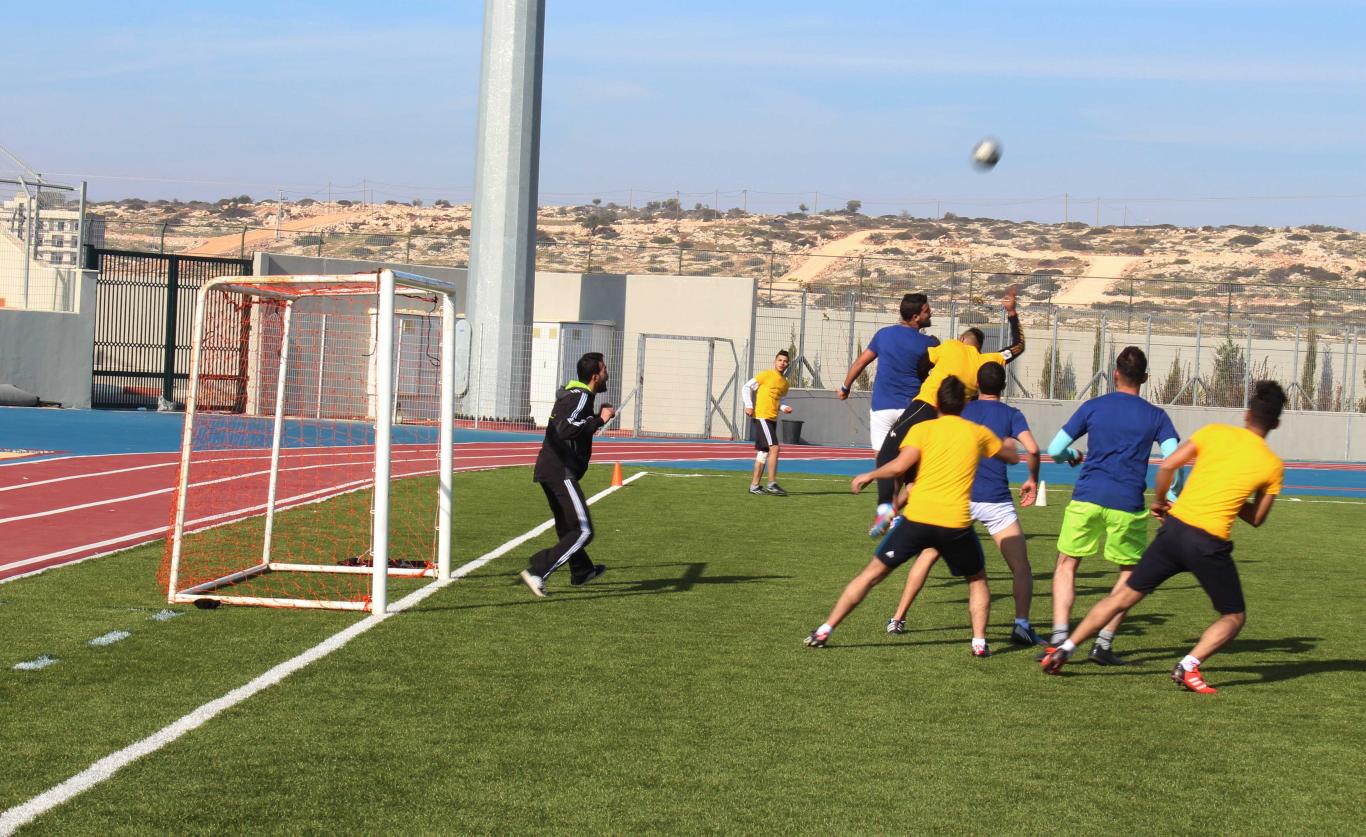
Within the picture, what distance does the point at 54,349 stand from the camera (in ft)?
106

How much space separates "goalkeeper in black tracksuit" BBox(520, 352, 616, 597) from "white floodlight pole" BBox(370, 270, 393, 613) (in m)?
1.21

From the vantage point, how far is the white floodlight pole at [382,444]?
930cm

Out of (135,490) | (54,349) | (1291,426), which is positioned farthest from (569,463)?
(1291,426)

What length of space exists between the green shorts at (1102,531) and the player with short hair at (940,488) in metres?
0.69

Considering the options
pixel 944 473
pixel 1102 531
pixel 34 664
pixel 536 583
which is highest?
pixel 944 473

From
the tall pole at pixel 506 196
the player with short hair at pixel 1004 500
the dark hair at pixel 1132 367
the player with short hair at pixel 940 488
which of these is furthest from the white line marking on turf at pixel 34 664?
the tall pole at pixel 506 196

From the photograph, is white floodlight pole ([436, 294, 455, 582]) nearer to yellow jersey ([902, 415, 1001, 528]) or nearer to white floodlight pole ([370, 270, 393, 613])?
white floodlight pole ([370, 270, 393, 613])

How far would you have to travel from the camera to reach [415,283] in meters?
10.5

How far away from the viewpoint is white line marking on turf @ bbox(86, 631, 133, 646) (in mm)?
8109

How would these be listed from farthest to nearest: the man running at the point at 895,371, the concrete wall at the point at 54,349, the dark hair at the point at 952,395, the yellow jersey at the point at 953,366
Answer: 1. the concrete wall at the point at 54,349
2. the man running at the point at 895,371
3. the yellow jersey at the point at 953,366
4. the dark hair at the point at 952,395

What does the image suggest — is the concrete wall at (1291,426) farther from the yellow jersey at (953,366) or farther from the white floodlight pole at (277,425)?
the white floodlight pole at (277,425)

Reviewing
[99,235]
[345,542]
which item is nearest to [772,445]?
[345,542]

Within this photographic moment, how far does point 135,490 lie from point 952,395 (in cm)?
1203

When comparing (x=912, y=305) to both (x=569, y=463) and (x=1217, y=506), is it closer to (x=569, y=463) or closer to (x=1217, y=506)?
(x=569, y=463)
